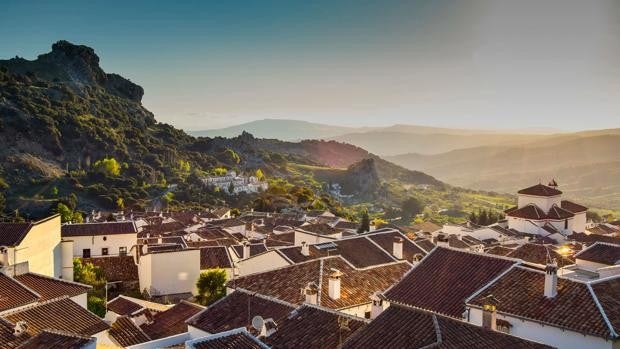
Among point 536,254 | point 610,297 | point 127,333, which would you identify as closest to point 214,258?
point 127,333

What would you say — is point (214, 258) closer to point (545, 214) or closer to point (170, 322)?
point (170, 322)

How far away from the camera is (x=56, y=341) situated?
15.8 meters

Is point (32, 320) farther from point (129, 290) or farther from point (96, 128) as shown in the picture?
point (96, 128)

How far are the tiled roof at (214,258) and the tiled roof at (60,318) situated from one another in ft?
56.8

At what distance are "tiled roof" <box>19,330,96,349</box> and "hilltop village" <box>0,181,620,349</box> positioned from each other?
6 centimetres

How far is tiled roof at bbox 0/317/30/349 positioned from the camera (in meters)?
16.6

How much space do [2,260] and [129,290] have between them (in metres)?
13.4

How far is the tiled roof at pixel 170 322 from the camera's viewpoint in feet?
78.4

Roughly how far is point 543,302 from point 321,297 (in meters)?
8.05

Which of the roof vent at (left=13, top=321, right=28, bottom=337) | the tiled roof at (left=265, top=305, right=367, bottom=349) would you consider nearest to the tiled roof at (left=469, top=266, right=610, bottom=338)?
the tiled roof at (left=265, top=305, right=367, bottom=349)

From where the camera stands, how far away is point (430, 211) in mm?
152375

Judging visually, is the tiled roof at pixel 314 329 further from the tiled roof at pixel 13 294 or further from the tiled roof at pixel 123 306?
the tiled roof at pixel 123 306

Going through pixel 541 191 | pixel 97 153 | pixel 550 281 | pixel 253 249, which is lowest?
pixel 253 249

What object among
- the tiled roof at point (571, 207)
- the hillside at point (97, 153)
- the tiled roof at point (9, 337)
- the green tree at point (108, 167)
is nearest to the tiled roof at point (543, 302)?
the tiled roof at point (9, 337)
